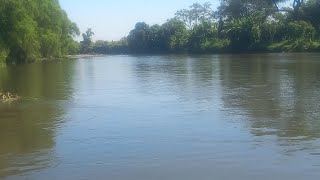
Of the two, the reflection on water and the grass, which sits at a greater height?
the grass

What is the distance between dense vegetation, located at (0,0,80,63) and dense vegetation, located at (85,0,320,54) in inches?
1326

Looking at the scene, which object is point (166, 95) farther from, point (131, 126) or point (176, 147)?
point (176, 147)

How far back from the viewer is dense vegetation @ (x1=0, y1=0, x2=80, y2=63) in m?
45.9

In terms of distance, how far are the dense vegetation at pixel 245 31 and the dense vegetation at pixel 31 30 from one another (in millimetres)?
33679

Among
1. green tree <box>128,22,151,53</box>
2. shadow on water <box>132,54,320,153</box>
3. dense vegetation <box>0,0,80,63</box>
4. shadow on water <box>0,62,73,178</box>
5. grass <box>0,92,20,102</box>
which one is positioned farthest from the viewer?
green tree <box>128,22,151,53</box>

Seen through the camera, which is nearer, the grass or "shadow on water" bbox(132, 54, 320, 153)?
"shadow on water" bbox(132, 54, 320, 153)

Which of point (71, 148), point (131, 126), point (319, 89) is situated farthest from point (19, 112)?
point (319, 89)

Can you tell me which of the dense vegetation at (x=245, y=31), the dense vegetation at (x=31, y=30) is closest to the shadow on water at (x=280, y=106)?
the dense vegetation at (x=31, y=30)

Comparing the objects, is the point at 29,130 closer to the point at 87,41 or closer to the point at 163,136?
the point at 163,136

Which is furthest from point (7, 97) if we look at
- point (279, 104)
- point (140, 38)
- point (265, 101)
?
point (140, 38)

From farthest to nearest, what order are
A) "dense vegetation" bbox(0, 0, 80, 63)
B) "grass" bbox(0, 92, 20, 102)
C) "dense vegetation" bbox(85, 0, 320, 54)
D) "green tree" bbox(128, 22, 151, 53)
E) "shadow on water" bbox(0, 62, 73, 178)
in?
1. "green tree" bbox(128, 22, 151, 53)
2. "dense vegetation" bbox(85, 0, 320, 54)
3. "dense vegetation" bbox(0, 0, 80, 63)
4. "grass" bbox(0, 92, 20, 102)
5. "shadow on water" bbox(0, 62, 73, 178)

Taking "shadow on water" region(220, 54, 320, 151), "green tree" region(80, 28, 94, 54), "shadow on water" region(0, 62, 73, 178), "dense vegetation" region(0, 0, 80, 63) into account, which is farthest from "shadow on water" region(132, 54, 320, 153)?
"green tree" region(80, 28, 94, 54)

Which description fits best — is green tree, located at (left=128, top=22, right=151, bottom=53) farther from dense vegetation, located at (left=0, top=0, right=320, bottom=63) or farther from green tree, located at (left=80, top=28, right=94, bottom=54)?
green tree, located at (left=80, top=28, right=94, bottom=54)

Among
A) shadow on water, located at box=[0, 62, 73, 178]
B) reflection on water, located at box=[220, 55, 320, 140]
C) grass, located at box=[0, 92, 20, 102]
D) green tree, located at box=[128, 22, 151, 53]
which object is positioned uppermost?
green tree, located at box=[128, 22, 151, 53]
